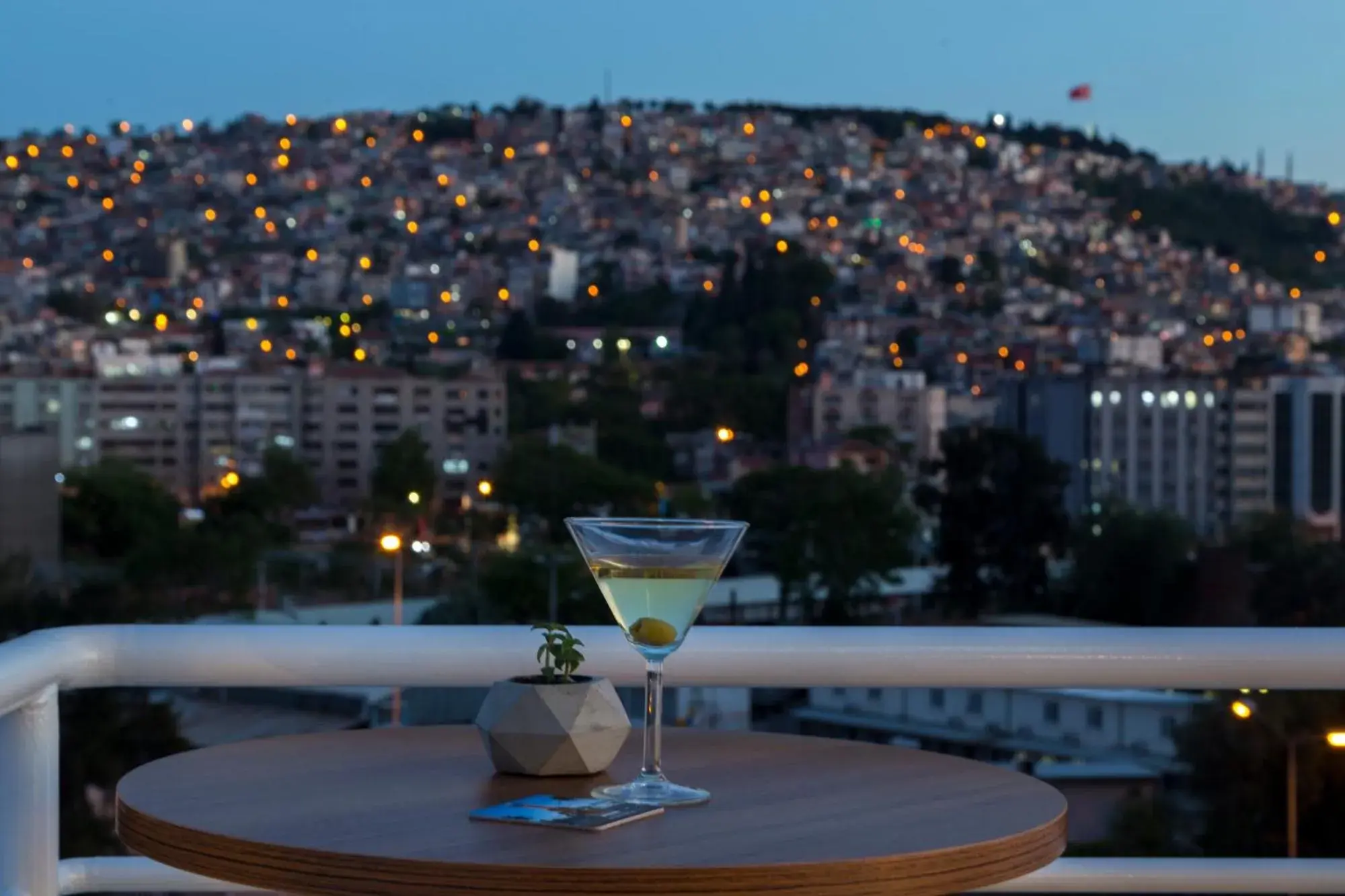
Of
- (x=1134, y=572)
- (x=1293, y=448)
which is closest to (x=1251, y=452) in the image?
(x=1293, y=448)

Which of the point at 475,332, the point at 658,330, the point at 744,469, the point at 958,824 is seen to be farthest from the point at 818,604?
the point at 958,824

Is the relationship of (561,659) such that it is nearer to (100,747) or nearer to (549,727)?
(549,727)

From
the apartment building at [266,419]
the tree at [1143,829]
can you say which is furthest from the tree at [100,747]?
the apartment building at [266,419]

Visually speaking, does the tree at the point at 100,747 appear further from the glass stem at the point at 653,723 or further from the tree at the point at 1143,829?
the tree at the point at 1143,829

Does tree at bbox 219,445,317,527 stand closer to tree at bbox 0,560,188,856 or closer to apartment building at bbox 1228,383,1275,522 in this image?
apartment building at bbox 1228,383,1275,522

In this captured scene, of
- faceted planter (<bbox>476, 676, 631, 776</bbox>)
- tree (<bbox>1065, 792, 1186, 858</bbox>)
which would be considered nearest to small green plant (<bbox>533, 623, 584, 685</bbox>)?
faceted planter (<bbox>476, 676, 631, 776</bbox>)

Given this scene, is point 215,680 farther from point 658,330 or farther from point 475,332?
point 475,332

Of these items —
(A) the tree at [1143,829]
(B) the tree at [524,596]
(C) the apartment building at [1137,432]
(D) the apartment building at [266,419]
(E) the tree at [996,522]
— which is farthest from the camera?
(C) the apartment building at [1137,432]
